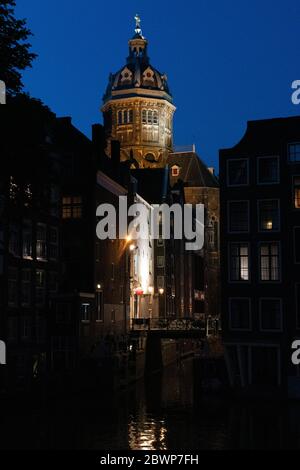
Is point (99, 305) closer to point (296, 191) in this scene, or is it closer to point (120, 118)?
point (296, 191)

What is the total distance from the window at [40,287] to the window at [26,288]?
1075mm

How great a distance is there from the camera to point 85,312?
6138 cm

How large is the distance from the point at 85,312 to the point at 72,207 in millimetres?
9988

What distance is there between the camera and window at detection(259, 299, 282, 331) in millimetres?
50969

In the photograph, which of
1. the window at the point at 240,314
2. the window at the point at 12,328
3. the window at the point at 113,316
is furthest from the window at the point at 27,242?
the window at the point at 113,316

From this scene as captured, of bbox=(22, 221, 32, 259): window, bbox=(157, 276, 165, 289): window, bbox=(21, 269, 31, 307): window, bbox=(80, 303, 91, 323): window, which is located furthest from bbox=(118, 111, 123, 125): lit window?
bbox=(21, 269, 31, 307): window

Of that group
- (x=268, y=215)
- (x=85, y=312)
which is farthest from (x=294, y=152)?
(x=85, y=312)

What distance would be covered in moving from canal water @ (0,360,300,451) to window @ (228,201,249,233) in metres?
11.8

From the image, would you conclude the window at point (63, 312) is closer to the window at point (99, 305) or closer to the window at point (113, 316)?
the window at point (99, 305)

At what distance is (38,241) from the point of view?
58000mm

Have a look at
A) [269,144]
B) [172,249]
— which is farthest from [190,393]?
[172,249]

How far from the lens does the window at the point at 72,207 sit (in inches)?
2598

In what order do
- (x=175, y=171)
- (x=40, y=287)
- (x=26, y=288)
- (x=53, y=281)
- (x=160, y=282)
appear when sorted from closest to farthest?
(x=26, y=288), (x=40, y=287), (x=53, y=281), (x=160, y=282), (x=175, y=171)

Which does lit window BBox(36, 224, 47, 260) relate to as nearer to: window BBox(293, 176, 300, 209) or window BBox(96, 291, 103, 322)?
window BBox(96, 291, 103, 322)
